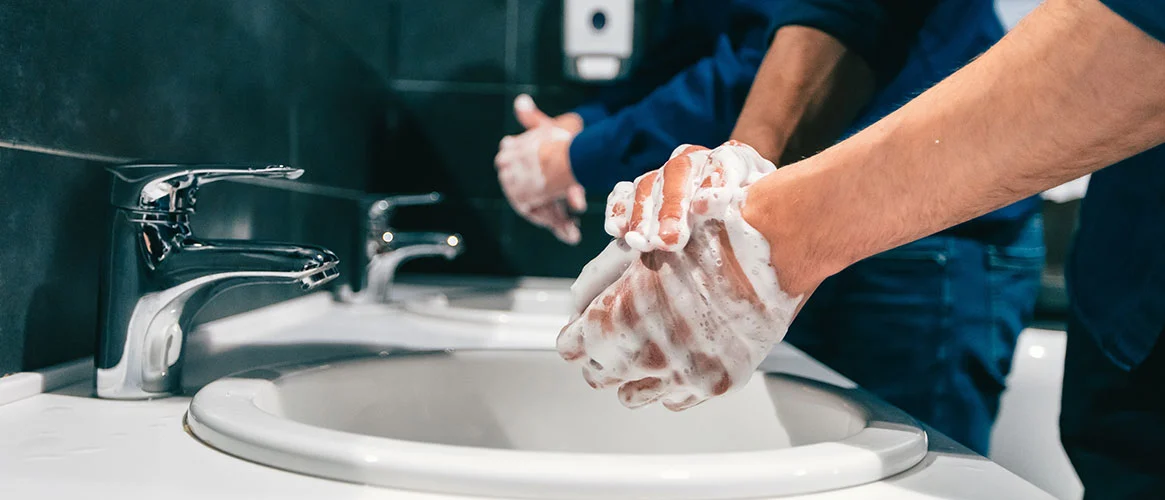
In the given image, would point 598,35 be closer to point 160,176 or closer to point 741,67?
point 741,67

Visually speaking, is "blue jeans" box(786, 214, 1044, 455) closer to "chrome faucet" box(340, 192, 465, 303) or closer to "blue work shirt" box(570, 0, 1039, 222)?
"blue work shirt" box(570, 0, 1039, 222)

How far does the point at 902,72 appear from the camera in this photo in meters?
0.89

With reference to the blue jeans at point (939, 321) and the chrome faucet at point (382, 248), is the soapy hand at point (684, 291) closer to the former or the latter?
the blue jeans at point (939, 321)

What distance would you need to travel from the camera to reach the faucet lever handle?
50 centimetres

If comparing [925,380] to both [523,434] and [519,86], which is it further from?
[519,86]

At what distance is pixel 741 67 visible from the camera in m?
1.01

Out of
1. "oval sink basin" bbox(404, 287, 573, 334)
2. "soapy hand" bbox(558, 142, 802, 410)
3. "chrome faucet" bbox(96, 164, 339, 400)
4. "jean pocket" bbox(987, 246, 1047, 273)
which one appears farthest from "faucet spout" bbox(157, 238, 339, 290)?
"jean pocket" bbox(987, 246, 1047, 273)

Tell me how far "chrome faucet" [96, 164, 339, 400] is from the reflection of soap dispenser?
1009 millimetres

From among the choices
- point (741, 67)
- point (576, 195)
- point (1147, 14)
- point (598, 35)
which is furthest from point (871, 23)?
point (598, 35)

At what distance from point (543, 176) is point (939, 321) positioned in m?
0.52

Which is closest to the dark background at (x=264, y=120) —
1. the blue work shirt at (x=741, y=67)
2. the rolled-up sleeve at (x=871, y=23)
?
the blue work shirt at (x=741, y=67)

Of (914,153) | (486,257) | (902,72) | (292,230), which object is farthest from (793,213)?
(486,257)

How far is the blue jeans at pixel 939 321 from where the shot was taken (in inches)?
34.5

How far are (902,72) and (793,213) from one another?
54 centimetres
